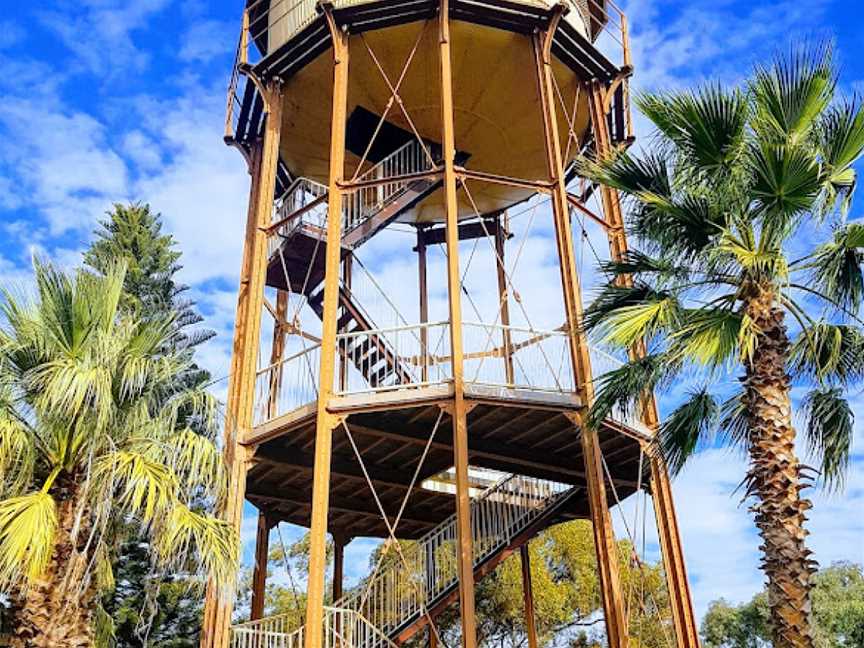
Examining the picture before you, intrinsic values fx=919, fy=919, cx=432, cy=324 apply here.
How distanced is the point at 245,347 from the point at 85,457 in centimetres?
582

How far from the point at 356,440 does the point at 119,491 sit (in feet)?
19.8

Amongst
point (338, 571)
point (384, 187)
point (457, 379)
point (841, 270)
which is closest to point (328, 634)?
point (457, 379)

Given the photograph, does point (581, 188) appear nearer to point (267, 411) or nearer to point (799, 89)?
point (267, 411)

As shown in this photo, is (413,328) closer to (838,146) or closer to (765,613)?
(838,146)

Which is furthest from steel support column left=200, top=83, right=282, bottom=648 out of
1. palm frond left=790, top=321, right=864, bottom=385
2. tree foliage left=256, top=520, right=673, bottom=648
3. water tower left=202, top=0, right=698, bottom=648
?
tree foliage left=256, top=520, right=673, bottom=648

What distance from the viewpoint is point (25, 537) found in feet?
26.7

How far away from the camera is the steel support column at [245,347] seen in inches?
515

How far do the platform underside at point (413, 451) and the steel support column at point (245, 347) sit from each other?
0.51 metres

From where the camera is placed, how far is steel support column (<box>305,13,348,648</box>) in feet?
37.8

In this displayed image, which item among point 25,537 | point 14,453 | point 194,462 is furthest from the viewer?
point 194,462

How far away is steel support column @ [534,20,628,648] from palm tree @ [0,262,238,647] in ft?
16.3

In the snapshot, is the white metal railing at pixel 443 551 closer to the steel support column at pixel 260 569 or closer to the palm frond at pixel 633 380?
the steel support column at pixel 260 569

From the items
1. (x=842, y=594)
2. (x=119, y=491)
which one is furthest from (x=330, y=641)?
(x=842, y=594)

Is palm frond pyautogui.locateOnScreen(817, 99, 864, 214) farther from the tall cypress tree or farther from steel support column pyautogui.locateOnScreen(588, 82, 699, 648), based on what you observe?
A: the tall cypress tree
